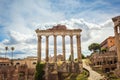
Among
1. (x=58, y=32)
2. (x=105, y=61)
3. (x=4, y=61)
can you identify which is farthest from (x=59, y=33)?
(x=4, y=61)

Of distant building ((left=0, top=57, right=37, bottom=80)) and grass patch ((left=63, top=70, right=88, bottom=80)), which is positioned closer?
grass patch ((left=63, top=70, right=88, bottom=80))

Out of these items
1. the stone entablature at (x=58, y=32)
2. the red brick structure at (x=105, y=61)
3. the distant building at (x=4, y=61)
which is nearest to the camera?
the stone entablature at (x=58, y=32)

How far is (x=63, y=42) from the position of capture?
70.2 metres

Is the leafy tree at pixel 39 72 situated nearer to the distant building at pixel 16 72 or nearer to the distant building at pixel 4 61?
the distant building at pixel 16 72

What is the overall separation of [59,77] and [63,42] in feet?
38.1

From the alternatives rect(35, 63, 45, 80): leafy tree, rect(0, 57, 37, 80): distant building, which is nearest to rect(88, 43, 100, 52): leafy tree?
rect(0, 57, 37, 80): distant building

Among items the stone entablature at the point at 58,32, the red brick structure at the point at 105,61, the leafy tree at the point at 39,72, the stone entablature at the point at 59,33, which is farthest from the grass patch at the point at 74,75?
the stone entablature at the point at 58,32

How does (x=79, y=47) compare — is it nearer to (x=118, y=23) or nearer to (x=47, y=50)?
(x=47, y=50)

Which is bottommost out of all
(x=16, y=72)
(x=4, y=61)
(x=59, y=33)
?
(x=16, y=72)

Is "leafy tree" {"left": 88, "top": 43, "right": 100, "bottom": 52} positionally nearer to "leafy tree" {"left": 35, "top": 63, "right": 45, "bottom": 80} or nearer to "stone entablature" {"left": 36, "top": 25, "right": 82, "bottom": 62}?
"stone entablature" {"left": 36, "top": 25, "right": 82, "bottom": 62}

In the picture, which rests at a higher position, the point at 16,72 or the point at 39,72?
the point at 39,72

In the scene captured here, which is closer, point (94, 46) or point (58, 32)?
point (58, 32)

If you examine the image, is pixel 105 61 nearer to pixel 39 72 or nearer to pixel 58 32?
pixel 58 32

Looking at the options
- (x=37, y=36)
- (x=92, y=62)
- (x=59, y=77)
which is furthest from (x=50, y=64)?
(x=92, y=62)
